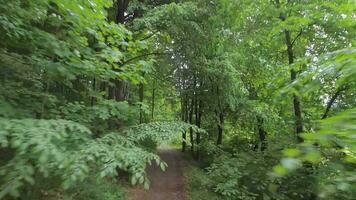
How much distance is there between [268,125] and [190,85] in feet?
17.7

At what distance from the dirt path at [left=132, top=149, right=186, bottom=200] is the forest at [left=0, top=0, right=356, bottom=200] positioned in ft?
0.23

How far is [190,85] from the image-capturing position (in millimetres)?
18641

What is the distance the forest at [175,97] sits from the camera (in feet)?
9.20

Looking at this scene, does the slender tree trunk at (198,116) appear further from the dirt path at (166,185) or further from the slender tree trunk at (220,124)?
Result: the slender tree trunk at (220,124)

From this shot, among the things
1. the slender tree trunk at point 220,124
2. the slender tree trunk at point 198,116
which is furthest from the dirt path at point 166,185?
the slender tree trunk at point 220,124

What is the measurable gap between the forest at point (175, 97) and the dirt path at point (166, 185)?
0.23 ft

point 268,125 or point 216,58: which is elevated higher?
point 216,58

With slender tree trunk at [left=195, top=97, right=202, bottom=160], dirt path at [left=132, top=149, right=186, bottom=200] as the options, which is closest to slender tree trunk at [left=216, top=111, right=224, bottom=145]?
slender tree trunk at [left=195, top=97, right=202, bottom=160]

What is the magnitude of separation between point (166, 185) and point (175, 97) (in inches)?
302

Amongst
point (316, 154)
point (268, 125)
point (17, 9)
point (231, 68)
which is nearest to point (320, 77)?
point (316, 154)

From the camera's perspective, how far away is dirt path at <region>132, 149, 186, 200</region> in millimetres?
13317

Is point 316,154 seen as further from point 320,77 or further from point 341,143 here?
point 320,77

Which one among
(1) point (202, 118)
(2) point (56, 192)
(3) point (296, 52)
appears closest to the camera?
(2) point (56, 192)

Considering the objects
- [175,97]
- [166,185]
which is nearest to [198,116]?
[175,97]
